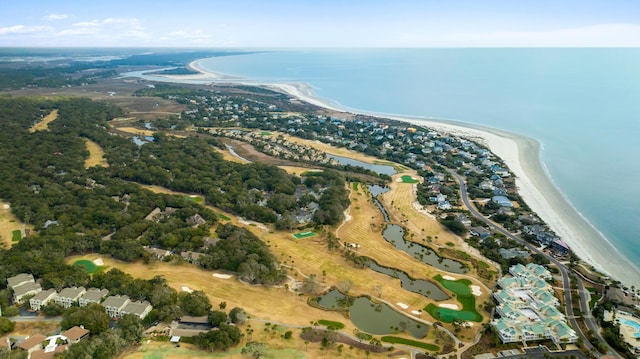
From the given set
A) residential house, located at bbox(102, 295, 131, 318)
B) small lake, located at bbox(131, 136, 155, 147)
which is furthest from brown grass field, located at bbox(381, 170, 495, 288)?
small lake, located at bbox(131, 136, 155, 147)

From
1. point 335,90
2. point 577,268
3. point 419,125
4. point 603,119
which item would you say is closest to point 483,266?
point 577,268

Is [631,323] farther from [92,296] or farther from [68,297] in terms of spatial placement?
[68,297]

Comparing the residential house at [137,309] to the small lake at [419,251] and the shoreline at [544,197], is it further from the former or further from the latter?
the shoreline at [544,197]

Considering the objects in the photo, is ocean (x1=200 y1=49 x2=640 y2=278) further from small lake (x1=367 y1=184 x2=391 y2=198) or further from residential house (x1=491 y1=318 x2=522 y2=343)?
small lake (x1=367 y1=184 x2=391 y2=198)

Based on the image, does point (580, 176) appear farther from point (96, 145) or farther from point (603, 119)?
point (96, 145)

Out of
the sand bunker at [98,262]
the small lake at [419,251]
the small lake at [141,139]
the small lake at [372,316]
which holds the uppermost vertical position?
the small lake at [141,139]

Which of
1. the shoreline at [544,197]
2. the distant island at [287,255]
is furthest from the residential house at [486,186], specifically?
the shoreline at [544,197]

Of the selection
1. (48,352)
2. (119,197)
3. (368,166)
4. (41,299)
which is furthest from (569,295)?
(119,197)
